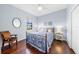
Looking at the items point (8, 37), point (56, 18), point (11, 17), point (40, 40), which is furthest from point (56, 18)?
point (8, 37)

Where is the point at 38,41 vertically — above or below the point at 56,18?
below

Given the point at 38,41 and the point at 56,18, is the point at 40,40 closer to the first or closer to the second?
the point at 38,41

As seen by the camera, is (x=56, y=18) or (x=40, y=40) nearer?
(x=40, y=40)

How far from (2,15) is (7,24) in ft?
1.10

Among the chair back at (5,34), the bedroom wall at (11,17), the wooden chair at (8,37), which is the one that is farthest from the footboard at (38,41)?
the chair back at (5,34)

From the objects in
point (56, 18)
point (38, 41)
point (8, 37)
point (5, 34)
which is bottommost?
point (38, 41)

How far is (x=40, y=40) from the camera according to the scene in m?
2.93

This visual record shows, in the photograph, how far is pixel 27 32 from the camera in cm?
342

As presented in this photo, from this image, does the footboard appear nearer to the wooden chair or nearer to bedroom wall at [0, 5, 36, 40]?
bedroom wall at [0, 5, 36, 40]

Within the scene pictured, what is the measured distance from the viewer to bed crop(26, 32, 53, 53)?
109 inches

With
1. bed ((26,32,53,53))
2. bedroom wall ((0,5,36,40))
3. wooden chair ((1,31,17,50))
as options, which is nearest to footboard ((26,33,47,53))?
bed ((26,32,53,53))

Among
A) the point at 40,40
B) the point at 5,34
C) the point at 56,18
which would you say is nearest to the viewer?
the point at 5,34
